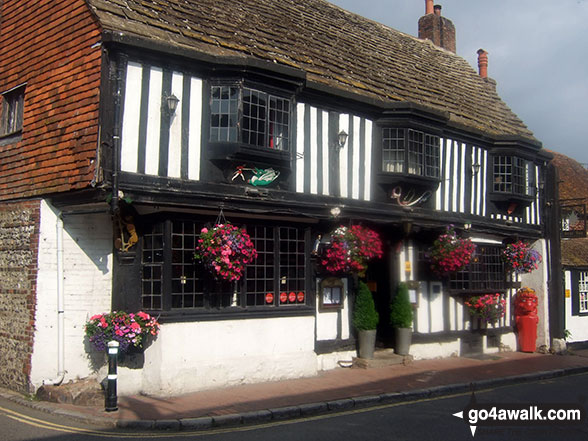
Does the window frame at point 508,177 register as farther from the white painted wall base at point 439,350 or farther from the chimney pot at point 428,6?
the chimney pot at point 428,6

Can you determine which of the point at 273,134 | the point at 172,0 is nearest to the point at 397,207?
the point at 273,134

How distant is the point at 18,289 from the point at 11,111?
3.86m

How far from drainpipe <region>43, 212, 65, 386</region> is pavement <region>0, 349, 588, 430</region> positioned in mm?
524

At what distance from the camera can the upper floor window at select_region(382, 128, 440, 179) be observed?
43.7 ft

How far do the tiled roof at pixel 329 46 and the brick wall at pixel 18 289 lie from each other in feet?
12.6

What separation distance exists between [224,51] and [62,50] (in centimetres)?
287

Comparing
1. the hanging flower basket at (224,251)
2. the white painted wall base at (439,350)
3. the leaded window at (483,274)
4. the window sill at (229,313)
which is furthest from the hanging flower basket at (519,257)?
the hanging flower basket at (224,251)

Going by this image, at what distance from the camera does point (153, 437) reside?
735cm

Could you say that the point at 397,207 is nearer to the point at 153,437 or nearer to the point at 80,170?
the point at 80,170

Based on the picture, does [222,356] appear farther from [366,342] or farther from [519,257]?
[519,257]

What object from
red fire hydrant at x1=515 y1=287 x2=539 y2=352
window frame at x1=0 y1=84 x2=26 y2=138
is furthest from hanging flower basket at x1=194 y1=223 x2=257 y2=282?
red fire hydrant at x1=515 y1=287 x2=539 y2=352

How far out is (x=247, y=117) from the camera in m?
10.6

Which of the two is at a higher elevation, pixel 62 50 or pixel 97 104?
pixel 62 50

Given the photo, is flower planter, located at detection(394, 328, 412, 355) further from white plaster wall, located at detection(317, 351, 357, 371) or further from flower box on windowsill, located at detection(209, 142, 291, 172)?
flower box on windowsill, located at detection(209, 142, 291, 172)
